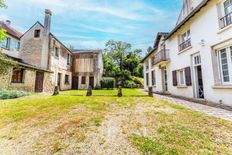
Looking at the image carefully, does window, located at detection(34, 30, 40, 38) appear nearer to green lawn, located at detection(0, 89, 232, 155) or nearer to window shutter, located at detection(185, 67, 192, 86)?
green lawn, located at detection(0, 89, 232, 155)

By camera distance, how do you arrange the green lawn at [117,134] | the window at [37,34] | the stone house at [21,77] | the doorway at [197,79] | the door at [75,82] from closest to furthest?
the green lawn at [117,134] → the doorway at [197,79] → the stone house at [21,77] → the window at [37,34] → the door at [75,82]

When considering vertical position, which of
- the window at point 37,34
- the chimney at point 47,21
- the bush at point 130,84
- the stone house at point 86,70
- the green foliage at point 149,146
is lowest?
the green foliage at point 149,146

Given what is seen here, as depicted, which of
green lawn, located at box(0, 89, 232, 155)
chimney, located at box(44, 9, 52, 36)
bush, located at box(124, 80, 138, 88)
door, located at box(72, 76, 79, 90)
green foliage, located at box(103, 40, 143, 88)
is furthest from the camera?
green foliage, located at box(103, 40, 143, 88)

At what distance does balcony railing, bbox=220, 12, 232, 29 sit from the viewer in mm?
6125

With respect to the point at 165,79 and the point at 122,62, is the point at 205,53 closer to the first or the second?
the point at 165,79

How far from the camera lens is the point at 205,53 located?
24.6ft

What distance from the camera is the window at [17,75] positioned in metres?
11.4

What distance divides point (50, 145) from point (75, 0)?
9.13 meters

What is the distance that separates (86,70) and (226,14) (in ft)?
61.9

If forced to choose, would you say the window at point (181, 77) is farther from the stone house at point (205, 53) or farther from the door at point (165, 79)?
the door at point (165, 79)

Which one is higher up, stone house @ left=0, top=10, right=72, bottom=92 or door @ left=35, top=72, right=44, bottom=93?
stone house @ left=0, top=10, right=72, bottom=92

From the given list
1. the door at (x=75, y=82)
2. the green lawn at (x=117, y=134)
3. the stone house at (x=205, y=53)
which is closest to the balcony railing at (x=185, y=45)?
the stone house at (x=205, y=53)

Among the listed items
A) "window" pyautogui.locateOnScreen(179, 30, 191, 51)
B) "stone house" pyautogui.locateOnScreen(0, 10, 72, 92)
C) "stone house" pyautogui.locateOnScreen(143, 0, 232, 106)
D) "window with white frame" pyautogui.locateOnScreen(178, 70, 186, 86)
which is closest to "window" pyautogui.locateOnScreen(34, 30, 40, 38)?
"stone house" pyautogui.locateOnScreen(0, 10, 72, 92)

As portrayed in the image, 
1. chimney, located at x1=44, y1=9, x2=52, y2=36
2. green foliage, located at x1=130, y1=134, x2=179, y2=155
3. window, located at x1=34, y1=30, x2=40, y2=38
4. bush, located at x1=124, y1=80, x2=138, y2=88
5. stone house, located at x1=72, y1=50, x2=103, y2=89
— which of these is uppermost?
chimney, located at x1=44, y1=9, x2=52, y2=36
